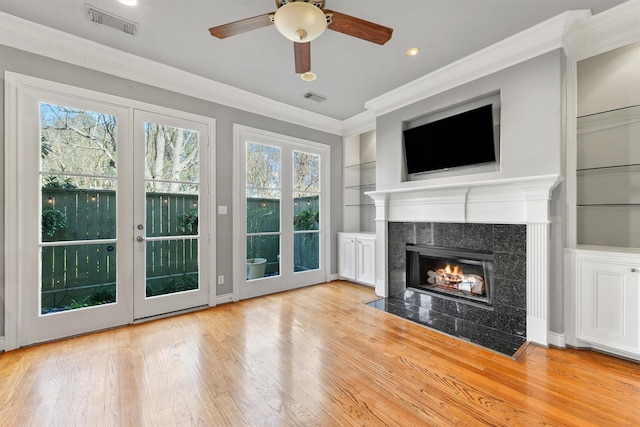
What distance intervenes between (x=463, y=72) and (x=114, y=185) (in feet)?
12.8

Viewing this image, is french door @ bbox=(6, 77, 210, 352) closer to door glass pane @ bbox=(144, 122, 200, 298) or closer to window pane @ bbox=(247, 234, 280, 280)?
door glass pane @ bbox=(144, 122, 200, 298)

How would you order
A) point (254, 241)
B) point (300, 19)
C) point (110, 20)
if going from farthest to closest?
point (254, 241), point (110, 20), point (300, 19)

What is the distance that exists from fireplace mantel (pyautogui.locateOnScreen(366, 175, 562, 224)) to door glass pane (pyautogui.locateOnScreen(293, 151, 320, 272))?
1.18 metres

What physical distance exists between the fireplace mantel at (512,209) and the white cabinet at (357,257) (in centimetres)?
90

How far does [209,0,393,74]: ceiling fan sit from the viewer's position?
1671 mm

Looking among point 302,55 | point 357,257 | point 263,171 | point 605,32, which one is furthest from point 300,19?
point 357,257

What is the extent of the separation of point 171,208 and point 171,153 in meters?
0.65

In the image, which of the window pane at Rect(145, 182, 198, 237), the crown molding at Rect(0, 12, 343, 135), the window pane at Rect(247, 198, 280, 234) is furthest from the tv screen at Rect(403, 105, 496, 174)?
the window pane at Rect(145, 182, 198, 237)

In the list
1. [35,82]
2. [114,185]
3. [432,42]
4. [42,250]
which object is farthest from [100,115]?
[432,42]

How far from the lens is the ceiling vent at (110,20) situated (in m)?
2.21

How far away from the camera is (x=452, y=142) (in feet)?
10.2

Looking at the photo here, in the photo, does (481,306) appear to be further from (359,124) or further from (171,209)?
(171,209)

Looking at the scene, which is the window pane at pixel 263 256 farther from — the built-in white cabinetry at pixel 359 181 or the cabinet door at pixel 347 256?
the built-in white cabinetry at pixel 359 181

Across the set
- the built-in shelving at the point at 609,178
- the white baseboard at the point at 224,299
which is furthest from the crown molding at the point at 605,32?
the white baseboard at the point at 224,299
